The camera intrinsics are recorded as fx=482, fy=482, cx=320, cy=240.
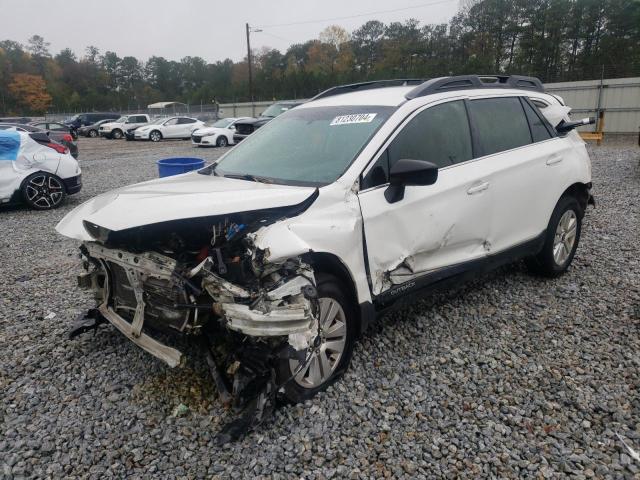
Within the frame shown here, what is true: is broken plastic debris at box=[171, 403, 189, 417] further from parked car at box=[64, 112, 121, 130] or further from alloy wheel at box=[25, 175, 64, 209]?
parked car at box=[64, 112, 121, 130]

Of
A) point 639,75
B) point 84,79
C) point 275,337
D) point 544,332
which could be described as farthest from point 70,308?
point 84,79

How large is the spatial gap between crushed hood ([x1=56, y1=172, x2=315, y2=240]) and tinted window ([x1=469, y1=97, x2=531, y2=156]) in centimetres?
175

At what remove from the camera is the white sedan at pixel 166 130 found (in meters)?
27.4

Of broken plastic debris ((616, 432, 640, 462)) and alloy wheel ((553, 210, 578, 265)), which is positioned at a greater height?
alloy wheel ((553, 210, 578, 265))

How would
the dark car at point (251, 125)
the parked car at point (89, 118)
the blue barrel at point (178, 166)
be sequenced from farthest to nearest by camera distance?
the parked car at point (89, 118) → the dark car at point (251, 125) → the blue barrel at point (178, 166)

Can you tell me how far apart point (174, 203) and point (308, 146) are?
1.25 meters

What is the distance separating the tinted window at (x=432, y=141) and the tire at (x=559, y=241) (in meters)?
1.40

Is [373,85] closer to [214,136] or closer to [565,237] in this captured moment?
[565,237]

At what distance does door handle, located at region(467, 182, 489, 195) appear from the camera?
3.60 meters

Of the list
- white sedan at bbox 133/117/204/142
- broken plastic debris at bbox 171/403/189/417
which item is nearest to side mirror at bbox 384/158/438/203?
broken plastic debris at bbox 171/403/189/417

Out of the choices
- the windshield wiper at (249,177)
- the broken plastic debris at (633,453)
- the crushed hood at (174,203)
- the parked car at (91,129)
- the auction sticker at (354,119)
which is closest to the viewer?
the broken plastic debris at (633,453)

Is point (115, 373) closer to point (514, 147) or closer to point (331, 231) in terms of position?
point (331, 231)

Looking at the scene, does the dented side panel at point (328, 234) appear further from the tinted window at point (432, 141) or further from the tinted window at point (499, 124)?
the tinted window at point (499, 124)

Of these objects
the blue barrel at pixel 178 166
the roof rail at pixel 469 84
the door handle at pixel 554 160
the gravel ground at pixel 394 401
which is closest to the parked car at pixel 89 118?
the blue barrel at pixel 178 166
